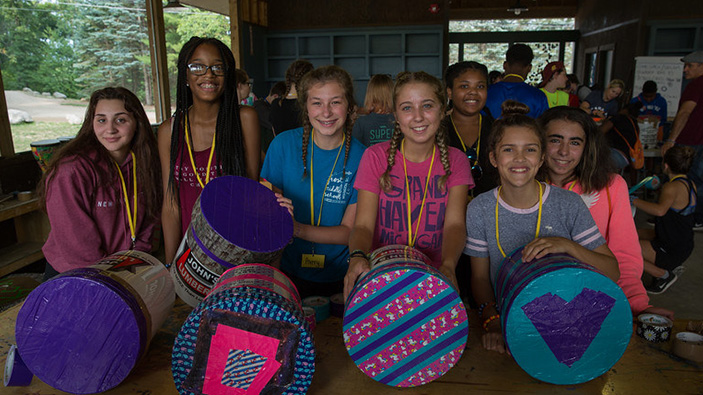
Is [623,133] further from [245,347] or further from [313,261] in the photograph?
[245,347]

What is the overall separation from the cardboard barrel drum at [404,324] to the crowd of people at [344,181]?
252 mm

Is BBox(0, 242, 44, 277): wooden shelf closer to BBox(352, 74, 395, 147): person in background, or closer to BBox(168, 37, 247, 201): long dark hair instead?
BBox(168, 37, 247, 201): long dark hair

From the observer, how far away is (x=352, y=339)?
1.19 metres

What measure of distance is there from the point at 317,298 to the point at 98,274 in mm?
705

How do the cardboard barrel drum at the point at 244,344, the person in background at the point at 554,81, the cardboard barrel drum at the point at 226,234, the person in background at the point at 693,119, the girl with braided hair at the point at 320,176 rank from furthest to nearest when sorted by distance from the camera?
the person in background at the point at 554,81
the person in background at the point at 693,119
the girl with braided hair at the point at 320,176
the cardboard barrel drum at the point at 226,234
the cardboard barrel drum at the point at 244,344

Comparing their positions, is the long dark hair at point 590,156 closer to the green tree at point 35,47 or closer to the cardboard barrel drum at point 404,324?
the cardboard barrel drum at point 404,324

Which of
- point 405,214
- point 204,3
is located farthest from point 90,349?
point 204,3

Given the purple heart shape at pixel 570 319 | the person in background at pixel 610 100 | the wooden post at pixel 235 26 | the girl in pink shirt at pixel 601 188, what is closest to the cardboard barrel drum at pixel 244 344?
the purple heart shape at pixel 570 319

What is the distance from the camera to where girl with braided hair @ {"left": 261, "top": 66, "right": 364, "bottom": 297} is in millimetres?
1788

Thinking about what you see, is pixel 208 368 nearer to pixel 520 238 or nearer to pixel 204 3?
pixel 520 238

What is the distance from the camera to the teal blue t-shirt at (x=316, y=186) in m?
1.86

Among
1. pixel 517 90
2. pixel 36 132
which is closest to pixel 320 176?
pixel 517 90

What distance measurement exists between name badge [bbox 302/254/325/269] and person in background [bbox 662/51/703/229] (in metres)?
4.75

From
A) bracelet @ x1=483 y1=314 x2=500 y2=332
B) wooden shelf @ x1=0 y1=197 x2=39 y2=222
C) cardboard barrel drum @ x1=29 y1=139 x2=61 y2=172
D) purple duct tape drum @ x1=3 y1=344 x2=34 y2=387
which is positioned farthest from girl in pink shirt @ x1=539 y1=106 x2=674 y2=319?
wooden shelf @ x1=0 y1=197 x2=39 y2=222
